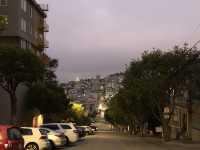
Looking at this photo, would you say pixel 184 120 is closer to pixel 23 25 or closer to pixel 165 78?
pixel 165 78

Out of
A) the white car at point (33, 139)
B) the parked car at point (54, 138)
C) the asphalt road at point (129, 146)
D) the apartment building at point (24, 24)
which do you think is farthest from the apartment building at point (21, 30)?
the white car at point (33, 139)

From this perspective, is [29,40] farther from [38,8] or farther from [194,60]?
[194,60]

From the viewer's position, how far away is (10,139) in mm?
18266

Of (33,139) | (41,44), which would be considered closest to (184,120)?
(41,44)

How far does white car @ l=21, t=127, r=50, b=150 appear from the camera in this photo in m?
28.6

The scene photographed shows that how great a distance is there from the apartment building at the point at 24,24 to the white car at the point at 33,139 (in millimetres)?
40011

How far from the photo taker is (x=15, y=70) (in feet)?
181

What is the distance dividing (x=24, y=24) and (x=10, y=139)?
65597mm

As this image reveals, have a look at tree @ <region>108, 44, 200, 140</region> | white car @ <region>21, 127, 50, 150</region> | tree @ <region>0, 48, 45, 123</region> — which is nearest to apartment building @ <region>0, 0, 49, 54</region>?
tree @ <region>0, 48, 45, 123</region>

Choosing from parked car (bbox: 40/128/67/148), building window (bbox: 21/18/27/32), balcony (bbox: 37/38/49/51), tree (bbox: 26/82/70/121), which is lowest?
parked car (bbox: 40/128/67/148)

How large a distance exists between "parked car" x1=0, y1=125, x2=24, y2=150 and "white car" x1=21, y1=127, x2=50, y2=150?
30.1ft

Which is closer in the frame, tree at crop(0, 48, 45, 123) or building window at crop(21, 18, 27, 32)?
tree at crop(0, 48, 45, 123)

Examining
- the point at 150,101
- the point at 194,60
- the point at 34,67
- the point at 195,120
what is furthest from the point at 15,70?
the point at 195,120

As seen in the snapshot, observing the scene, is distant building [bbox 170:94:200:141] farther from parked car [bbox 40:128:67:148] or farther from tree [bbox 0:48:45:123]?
parked car [bbox 40:128:67:148]
